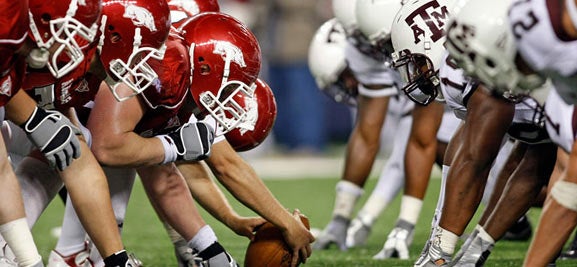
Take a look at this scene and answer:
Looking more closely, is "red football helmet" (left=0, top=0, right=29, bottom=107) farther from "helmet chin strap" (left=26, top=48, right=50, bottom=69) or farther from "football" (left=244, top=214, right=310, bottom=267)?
"football" (left=244, top=214, right=310, bottom=267)

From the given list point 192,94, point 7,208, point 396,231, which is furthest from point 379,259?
point 7,208

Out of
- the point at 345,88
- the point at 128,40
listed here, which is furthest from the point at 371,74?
the point at 128,40

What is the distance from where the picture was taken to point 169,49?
370 centimetres

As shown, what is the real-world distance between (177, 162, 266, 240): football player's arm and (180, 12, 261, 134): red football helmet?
0.27 meters

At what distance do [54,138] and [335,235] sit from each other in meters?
2.12

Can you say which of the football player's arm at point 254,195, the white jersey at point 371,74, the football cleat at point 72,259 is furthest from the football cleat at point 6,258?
the white jersey at point 371,74

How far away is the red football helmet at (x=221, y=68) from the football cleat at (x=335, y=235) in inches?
55.2

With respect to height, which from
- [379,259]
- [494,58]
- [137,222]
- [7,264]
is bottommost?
[137,222]

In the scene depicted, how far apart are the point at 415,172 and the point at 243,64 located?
1416 millimetres

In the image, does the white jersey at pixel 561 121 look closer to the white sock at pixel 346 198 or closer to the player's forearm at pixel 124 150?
the player's forearm at pixel 124 150

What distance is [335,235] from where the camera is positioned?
5.24 meters

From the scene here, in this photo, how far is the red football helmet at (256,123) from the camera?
416 cm

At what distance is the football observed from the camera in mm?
3883

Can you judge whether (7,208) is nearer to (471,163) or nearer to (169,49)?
(169,49)
